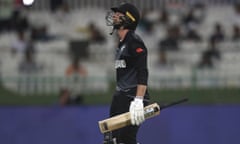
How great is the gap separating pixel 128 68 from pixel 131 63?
74 millimetres

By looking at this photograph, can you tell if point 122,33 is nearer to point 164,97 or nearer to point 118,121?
point 118,121

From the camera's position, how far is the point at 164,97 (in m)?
11.7

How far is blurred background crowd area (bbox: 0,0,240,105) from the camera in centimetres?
1172

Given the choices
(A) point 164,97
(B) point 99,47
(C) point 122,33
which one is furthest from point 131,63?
(B) point 99,47

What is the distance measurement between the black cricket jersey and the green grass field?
Result: 422 centimetres

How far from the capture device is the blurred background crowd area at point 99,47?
38.4 feet

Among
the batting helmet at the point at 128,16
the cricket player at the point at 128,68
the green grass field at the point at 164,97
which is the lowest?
the green grass field at the point at 164,97

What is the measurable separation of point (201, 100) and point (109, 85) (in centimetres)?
161

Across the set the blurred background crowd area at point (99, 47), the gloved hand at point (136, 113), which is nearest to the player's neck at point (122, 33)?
the gloved hand at point (136, 113)

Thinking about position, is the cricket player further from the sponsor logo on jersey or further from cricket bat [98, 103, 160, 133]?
cricket bat [98, 103, 160, 133]

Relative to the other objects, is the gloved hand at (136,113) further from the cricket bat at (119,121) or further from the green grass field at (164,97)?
the green grass field at (164,97)

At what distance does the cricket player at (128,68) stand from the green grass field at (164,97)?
421 centimetres

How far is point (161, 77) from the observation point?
38.7 ft

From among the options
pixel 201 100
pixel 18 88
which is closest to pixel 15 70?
pixel 18 88
